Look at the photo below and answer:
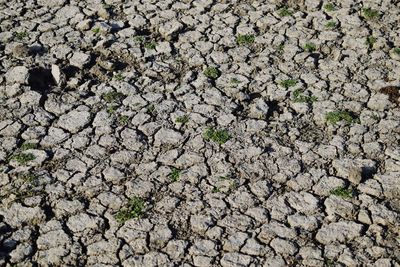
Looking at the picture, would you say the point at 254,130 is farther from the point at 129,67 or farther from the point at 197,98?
the point at 129,67

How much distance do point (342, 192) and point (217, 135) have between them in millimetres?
1040

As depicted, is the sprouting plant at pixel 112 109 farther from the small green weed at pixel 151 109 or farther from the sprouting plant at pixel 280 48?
the sprouting plant at pixel 280 48

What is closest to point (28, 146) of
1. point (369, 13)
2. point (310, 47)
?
point (310, 47)

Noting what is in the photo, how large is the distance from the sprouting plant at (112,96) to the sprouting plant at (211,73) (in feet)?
2.47

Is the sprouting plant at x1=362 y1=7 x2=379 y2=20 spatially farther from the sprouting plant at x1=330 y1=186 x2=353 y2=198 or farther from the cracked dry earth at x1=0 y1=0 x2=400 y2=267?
the sprouting plant at x1=330 y1=186 x2=353 y2=198

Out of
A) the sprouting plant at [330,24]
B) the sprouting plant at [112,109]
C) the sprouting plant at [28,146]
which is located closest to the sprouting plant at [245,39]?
the sprouting plant at [330,24]

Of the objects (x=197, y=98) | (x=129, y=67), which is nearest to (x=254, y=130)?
(x=197, y=98)

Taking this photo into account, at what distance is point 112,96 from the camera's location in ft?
16.8

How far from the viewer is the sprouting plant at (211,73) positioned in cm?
533

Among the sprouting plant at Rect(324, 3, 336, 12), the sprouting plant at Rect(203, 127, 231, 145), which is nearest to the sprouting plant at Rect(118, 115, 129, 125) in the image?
the sprouting plant at Rect(203, 127, 231, 145)

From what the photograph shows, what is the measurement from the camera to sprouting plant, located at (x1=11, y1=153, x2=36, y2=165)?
14.8ft

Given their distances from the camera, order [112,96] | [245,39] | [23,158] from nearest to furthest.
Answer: [23,158], [112,96], [245,39]

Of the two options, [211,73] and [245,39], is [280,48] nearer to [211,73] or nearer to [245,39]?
[245,39]

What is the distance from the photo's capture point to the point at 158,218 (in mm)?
4059
